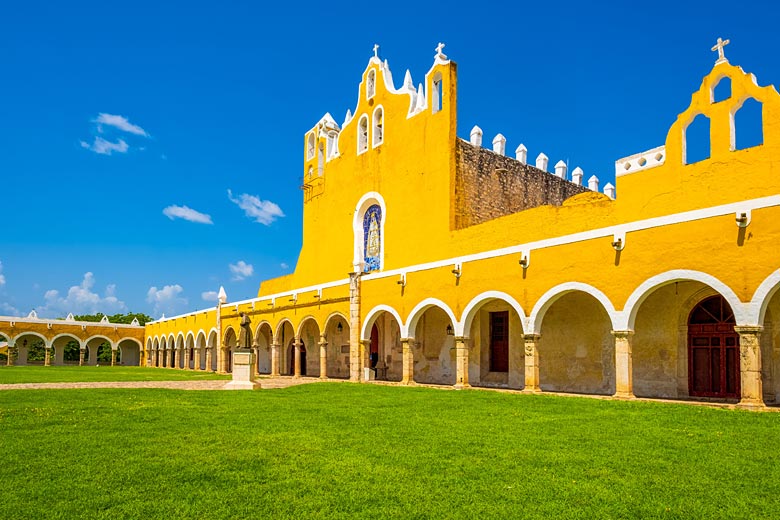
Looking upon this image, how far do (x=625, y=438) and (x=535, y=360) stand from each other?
280 inches

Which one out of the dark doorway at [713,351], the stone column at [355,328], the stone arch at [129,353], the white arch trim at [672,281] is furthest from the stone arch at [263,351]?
the stone arch at [129,353]

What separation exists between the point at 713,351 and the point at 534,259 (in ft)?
13.7

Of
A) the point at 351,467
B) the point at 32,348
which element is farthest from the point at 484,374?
the point at 32,348

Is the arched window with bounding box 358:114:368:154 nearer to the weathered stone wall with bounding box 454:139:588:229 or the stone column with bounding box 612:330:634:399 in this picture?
the weathered stone wall with bounding box 454:139:588:229

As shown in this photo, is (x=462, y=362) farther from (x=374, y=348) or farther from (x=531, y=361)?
(x=374, y=348)

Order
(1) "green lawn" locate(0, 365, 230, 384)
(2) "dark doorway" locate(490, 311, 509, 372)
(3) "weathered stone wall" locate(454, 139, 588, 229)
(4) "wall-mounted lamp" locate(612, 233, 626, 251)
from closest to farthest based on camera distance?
(4) "wall-mounted lamp" locate(612, 233, 626, 251) → (2) "dark doorway" locate(490, 311, 509, 372) → (3) "weathered stone wall" locate(454, 139, 588, 229) → (1) "green lawn" locate(0, 365, 230, 384)

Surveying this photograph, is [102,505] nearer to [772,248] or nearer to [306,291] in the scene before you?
[772,248]

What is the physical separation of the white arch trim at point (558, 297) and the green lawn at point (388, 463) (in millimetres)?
2678

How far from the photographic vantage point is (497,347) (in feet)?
62.2

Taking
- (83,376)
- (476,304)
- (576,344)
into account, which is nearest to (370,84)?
(476,304)

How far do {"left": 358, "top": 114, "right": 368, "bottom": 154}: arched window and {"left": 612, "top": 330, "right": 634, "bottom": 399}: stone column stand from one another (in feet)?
48.1

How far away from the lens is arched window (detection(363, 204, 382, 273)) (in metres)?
23.9

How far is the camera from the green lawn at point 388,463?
4.96 meters

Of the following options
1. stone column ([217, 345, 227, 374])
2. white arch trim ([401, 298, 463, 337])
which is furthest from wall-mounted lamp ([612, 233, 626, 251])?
stone column ([217, 345, 227, 374])
